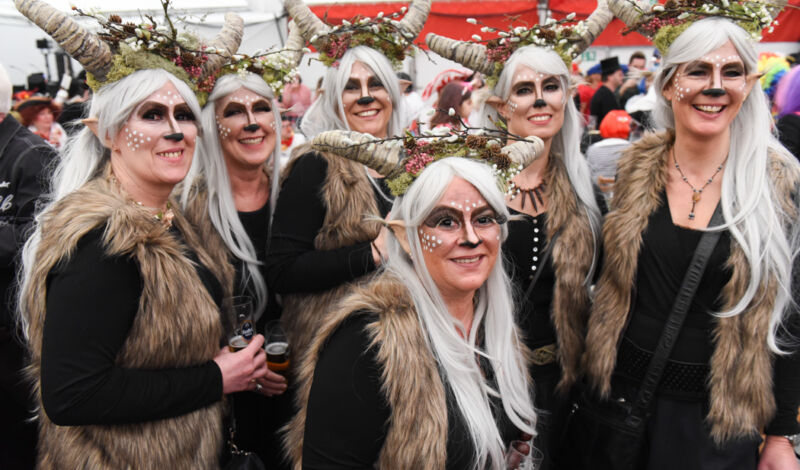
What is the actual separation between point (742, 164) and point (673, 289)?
56 centimetres

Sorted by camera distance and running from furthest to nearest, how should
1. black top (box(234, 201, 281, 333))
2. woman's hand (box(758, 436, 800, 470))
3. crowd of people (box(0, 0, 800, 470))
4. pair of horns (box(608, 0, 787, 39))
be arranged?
black top (box(234, 201, 281, 333)) < pair of horns (box(608, 0, 787, 39)) < woman's hand (box(758, 436, 800, 470)) < crowd of people (box(0, 0, 800, 470))

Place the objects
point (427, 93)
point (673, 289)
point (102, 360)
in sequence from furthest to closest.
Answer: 1. point (427, 93)
2. point (673, 289)
3. point (102, 360)

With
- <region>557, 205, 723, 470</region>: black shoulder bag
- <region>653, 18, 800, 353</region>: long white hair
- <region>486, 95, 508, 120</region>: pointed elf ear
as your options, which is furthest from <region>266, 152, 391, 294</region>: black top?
<region>653, 18, 800, 353</region>: long white hair

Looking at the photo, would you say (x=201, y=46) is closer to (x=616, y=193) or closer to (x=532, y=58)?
(x=532, y=58)

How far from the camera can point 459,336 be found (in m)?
1.76

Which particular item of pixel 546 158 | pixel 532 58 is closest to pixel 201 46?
pixel 532 58

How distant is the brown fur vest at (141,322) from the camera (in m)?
1.71

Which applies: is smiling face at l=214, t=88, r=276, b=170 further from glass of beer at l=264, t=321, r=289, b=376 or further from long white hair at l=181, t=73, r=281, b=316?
glass of beer at l=264, t=321, r=289, b=376

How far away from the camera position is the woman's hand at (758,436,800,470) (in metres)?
2.21

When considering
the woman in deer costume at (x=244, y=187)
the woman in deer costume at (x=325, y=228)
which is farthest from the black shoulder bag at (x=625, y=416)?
the woman in deer costume at (x=244, y=187)

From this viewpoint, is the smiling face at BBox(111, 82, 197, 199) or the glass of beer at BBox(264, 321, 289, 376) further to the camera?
the glass of beer at BBox(264, 321, 289, 376)

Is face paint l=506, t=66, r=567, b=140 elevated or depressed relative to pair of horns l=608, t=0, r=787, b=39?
depressed

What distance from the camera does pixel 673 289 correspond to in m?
2.22

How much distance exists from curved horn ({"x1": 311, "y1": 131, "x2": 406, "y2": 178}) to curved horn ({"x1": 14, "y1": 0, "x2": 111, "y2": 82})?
88cm
